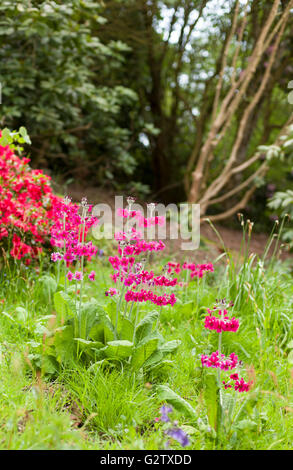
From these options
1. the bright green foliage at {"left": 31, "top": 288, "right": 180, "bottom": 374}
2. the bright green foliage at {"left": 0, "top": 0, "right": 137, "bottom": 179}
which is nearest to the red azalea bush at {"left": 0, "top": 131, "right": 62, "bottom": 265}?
the bright green foliage at {"left": 31, "top": 288, "right": 180, "bottom": 374}

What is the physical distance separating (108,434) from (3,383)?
1.60 ft

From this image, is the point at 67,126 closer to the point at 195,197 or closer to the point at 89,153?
the point at 89,153

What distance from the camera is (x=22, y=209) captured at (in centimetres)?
305

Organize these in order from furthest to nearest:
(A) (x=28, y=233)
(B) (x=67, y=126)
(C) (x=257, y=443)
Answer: (B) (x=67, y=126), (A) (x=28, y=233), (C) (x=257, y=443)

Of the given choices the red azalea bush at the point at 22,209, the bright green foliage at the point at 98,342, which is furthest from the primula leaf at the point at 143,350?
the red azalea bush at the point at 22,209

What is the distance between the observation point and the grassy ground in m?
1.57

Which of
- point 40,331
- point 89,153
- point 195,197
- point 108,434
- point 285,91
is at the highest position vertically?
point 285,91

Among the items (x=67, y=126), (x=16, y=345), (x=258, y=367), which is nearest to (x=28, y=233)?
(x=16, y=345)

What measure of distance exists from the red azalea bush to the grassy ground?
335mm

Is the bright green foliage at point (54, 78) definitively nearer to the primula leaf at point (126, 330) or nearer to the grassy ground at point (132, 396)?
the grassy ground at point (132, 396)

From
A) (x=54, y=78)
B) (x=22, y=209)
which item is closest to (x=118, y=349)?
(x=22, y=209)

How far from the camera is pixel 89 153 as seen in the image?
6246 millimetres

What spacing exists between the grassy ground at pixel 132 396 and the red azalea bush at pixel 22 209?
0.34 meters

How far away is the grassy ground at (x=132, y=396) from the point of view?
157cm
